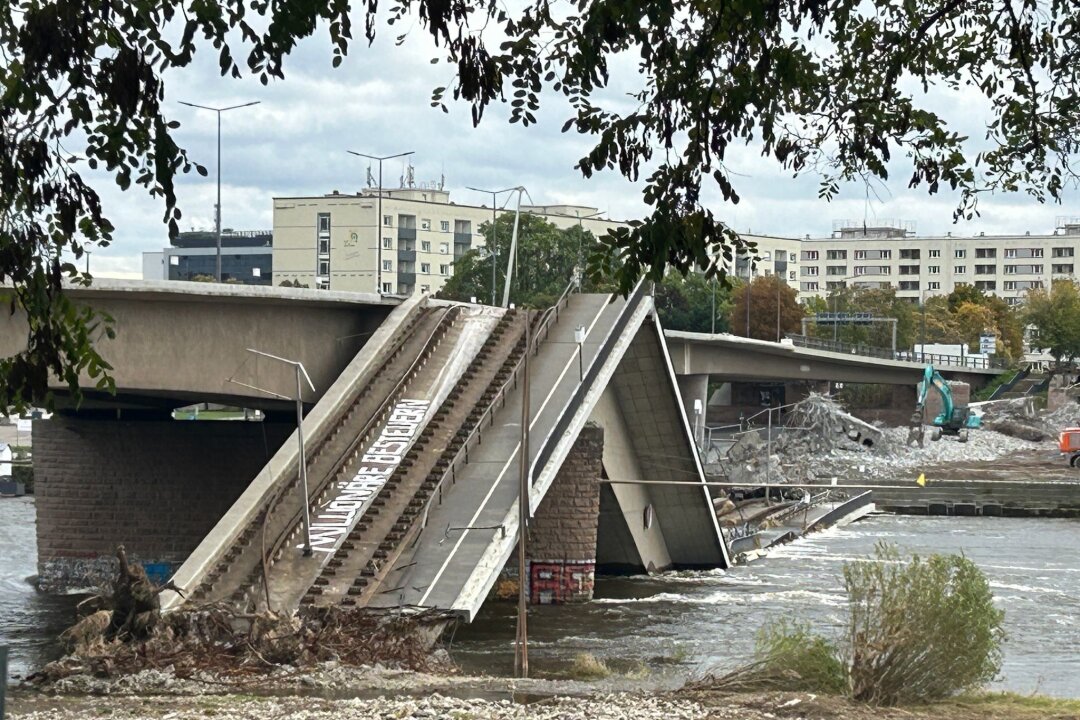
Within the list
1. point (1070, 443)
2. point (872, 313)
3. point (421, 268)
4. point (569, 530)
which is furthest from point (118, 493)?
point (872, 313)

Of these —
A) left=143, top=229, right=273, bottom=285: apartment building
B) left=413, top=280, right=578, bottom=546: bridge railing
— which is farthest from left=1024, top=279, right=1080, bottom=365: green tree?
left=413, top=280, right=578, bottom=546: bridge railing

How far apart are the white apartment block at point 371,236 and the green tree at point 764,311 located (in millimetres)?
16712

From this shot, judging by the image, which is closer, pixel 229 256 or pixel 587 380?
pixel 587 380

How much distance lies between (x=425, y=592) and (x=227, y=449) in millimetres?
19989

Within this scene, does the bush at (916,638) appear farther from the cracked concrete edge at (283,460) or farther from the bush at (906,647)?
the cracked concrete edge at (283,460)

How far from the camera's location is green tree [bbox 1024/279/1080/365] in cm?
15300

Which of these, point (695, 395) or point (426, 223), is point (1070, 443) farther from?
point (426, 223)

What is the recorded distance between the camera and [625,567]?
51125 millimetres

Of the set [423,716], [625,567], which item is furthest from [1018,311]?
[423,716]

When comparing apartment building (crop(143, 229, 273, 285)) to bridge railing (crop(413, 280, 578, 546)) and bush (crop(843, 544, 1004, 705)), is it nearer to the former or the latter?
bridge railing (crop(413, 280, 578, 546))

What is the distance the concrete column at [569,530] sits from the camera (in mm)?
42875

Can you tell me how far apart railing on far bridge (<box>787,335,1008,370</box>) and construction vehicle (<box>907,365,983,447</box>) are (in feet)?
25.2

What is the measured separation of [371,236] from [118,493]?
6884cm

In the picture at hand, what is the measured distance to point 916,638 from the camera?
21.7 meters
